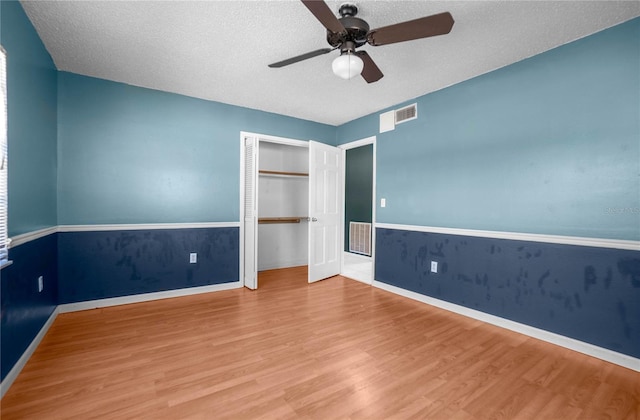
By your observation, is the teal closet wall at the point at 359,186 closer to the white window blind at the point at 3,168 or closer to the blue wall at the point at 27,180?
the blue wall at the point at 27,180

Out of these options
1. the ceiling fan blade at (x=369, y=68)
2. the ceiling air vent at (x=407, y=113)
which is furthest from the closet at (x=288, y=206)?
the ceiling fan blade at (x=369, y=68)

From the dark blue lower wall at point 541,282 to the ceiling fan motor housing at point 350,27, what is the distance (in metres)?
2.29

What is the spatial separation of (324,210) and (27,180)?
3208 millimetres

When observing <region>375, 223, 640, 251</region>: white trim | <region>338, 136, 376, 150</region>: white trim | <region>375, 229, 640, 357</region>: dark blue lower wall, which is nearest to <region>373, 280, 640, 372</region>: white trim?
<region>375, 229, 640, 357</region>: dark blue lower wall

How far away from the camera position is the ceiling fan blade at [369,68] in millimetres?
2090

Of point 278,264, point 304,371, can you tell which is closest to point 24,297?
point 304,371

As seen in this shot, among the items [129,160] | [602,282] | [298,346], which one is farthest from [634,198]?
[129,160]

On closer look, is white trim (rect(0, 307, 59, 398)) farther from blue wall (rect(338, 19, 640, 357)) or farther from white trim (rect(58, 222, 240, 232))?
blue wall (rect(338, 19, 640, 357))

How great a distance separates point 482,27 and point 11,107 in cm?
338

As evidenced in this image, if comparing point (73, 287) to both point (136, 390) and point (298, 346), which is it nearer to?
point (136, 390)

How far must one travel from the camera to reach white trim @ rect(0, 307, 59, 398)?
1695 millimetres

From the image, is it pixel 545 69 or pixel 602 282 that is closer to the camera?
pixel 602 282

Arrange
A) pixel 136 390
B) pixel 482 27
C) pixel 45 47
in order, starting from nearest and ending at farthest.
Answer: pixel 136 390
pixel 482 27
pixel 45 47

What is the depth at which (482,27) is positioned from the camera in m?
2.17
